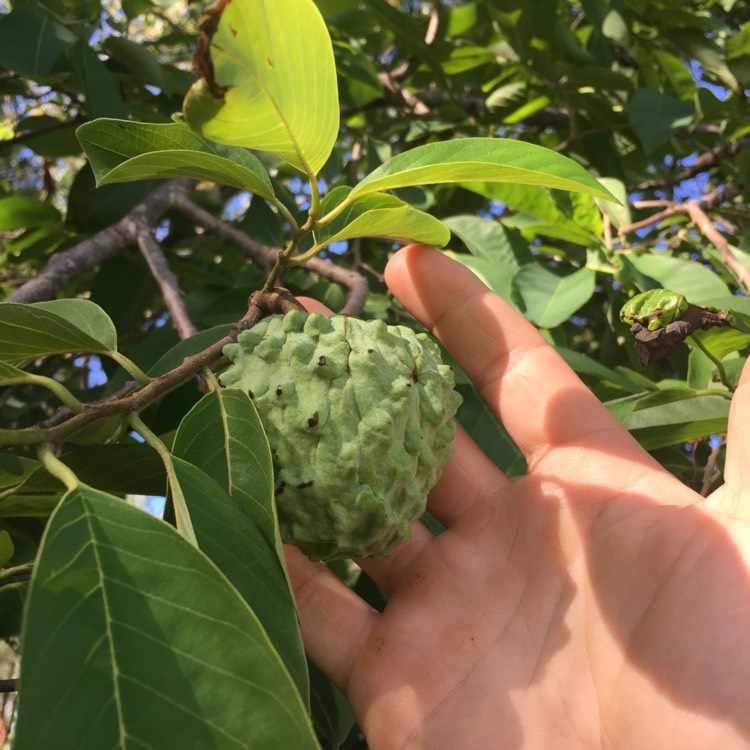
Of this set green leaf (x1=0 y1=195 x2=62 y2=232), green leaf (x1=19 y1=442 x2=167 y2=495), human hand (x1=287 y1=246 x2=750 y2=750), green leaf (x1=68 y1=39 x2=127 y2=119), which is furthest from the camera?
green leaf (x1=0 y1=195 x2=62 y2=232)

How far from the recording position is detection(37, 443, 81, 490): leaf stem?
0.80m

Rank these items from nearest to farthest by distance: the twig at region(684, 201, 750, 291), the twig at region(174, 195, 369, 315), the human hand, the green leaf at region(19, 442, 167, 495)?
1. the human hand
2. the green leaf at region(19, 442, 167, 495)
3. the twig at region(174, 195, 369, 315)
4. the twig at region(684, 201, 750, 291)

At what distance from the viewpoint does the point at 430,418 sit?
1099mm

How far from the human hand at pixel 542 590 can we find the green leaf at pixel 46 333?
23.0 inches

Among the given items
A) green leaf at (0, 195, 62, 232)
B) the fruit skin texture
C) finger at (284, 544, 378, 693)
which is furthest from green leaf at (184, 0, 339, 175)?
green leaf at (0, 195, 62, 232)

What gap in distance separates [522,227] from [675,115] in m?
0.60

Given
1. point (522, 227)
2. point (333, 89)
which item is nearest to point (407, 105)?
point (522, 227)

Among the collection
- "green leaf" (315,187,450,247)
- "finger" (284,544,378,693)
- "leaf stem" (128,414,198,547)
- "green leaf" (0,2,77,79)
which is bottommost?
"finger" (284,544,378,693)

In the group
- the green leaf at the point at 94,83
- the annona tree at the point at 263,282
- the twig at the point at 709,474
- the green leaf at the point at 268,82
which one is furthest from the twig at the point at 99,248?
the twig at the point at 709,474

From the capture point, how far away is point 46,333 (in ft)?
3.33

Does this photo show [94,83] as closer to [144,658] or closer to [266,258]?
[266,258]

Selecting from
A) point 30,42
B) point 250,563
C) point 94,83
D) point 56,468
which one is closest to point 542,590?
point 250,563

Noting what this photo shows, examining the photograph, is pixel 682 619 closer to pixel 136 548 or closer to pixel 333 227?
pixel 136 548

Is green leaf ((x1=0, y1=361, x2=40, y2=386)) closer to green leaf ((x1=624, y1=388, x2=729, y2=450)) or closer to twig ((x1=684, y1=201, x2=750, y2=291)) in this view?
green leaf ((x1=624, y1=388, x2=729, y2=450))
